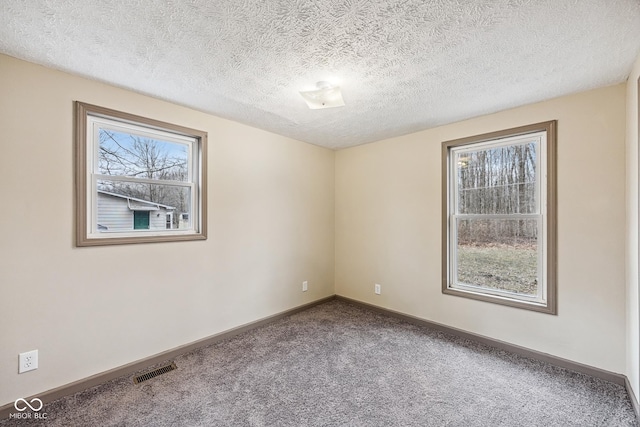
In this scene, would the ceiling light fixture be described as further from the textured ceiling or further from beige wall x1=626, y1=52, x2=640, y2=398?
beige wall x1=626, y1=52, x2=640, y2=398

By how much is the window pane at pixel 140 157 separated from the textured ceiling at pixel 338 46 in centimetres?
43

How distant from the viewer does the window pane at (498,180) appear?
267 cm

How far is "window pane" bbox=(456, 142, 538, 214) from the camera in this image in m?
2.67

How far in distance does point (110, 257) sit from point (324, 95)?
2123 mm

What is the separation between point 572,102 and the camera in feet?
7.77

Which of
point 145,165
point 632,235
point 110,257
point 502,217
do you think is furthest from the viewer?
point 502,217

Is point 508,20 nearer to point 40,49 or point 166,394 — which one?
point 40,49

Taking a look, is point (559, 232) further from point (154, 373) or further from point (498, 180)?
point (154, 373)

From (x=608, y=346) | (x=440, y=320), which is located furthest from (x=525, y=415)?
(x=440, y=320)

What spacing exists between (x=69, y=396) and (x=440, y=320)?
3.38 meters

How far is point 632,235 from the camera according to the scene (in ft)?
6.44

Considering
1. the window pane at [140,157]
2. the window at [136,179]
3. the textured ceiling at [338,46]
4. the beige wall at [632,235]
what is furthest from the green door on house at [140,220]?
the beige wall at [632,235]

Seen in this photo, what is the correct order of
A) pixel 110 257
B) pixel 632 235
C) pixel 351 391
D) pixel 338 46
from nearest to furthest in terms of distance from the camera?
1. pixel 338 46
2. pixel 632 235
3. pixel 351 391
4. pixel 110 257
